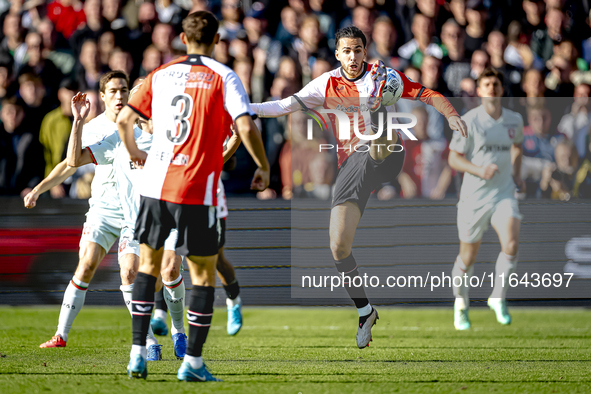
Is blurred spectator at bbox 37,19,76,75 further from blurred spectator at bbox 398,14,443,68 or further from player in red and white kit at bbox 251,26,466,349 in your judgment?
player in red and white kit at bbox 251,26,466,349

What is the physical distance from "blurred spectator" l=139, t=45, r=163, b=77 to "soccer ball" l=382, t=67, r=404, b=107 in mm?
5174

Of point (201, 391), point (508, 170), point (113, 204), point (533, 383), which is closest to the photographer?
point (201, 391)

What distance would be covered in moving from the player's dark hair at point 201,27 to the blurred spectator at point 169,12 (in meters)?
7.19

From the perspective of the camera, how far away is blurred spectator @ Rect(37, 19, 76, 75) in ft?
36.3

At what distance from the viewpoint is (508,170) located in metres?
8.51

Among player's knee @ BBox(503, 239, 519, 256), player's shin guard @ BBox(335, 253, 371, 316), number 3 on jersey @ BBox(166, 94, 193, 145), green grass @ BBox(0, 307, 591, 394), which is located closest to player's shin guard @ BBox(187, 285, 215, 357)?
green grass @ BBox(0, 307, 591, 394)

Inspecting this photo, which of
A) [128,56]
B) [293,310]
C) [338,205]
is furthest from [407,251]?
[128,56]

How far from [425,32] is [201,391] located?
792 centimetres

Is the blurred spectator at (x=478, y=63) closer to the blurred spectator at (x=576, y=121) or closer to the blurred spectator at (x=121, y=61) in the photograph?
the blurred spectator at (x=576, y=121)

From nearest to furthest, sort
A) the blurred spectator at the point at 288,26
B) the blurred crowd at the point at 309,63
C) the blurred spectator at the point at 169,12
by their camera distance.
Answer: the blurred crowd at the point at 309,63 < the blurred spectator at the point at 288,26 < the blurred spectator at the point at 169,12

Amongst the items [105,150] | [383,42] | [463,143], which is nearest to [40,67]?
[383,42]

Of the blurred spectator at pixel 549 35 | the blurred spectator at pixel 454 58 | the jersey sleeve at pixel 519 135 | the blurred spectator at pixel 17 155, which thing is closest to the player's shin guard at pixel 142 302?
the jersey sleeve at pixel 519 135

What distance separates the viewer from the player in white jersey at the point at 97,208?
6.09 m

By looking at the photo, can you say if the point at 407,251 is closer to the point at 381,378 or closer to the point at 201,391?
the point at 381,378
